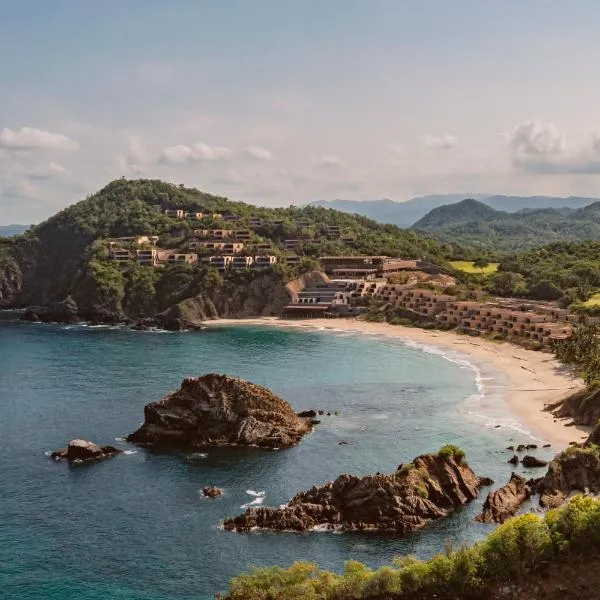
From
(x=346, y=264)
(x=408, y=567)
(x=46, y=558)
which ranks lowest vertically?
(x=46, y=558)

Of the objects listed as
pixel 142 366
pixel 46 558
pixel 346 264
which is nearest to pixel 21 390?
pixel 142 366

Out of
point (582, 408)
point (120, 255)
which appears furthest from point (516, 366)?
point (120, 255)

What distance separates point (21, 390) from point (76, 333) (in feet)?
166

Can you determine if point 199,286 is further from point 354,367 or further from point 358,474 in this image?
point 358,474

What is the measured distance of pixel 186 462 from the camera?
66.2 metres

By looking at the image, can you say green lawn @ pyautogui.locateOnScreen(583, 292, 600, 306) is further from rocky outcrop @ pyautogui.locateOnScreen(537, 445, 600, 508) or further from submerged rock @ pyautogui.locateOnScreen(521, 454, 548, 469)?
rocky outcrop @ pyautogui.locateOnScreen(537, 445, 600, 508)

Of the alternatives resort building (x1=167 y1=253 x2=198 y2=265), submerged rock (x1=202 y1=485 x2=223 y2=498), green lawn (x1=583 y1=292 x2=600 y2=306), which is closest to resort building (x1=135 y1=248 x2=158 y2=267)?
resort building (x1=167 y1=253 x2=198 y2=265)

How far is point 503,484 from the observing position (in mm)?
59062

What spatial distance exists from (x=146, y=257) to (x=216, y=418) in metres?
118

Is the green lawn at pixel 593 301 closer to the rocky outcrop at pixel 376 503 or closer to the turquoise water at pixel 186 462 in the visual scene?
the turquoise water at pixel 186 462

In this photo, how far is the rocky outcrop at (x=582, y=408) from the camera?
73562 mm

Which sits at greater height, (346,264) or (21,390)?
(346,264)

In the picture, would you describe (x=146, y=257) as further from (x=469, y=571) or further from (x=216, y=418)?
(x=469, y=571)

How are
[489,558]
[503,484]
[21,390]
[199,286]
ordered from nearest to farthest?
1. [489,558]
2. [503,484]
3. [21,390]
4. [199,286]
